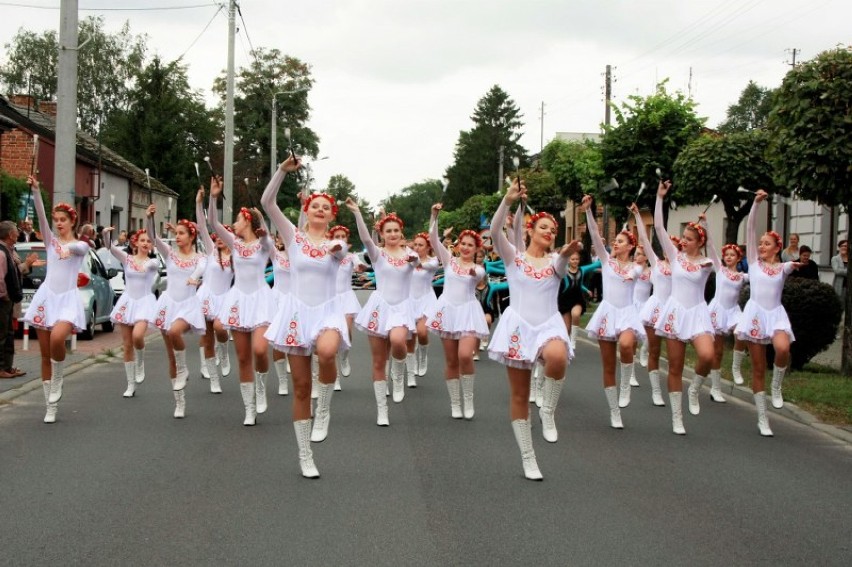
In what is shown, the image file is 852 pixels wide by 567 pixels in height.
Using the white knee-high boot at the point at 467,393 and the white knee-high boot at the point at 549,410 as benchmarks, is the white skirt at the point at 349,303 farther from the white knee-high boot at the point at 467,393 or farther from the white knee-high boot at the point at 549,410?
the white knee-high boot at the point at 549,410

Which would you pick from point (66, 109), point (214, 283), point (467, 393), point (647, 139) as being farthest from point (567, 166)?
point (467, 393)

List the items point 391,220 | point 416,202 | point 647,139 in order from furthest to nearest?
1. point 416,202
2. point 647,139
3. point 391,220

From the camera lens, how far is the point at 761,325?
36.4 ft

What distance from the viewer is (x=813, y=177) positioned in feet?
45.0

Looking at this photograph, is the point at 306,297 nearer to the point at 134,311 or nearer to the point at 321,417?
the point at 321,417

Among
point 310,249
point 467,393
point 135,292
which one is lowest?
point 467,393

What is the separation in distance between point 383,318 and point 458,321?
2.69ft

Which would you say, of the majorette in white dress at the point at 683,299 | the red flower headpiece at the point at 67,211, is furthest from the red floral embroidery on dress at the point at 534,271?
the red flower headpiece at the point at 67,211

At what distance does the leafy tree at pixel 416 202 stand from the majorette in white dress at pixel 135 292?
541 ft

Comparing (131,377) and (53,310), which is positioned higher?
(53,310)

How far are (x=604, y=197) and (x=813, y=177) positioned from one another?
14118 millimetres

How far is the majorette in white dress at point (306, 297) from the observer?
817cm

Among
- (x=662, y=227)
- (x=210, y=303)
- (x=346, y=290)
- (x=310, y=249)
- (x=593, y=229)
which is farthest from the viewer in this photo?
(x=346, y=290)

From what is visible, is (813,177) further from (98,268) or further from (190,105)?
(190,105)
